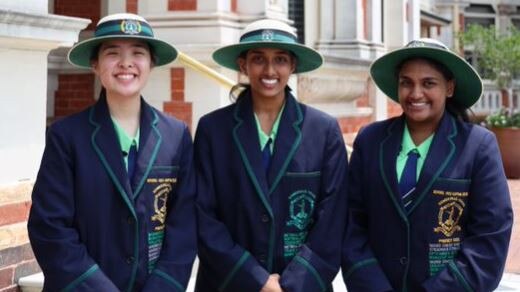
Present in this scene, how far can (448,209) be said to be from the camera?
3180 mm

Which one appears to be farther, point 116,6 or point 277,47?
point 116,6

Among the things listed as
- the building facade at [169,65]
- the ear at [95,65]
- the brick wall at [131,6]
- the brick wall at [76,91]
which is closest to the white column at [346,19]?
the building facade at [169,65]

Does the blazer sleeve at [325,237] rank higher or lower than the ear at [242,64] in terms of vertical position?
lower

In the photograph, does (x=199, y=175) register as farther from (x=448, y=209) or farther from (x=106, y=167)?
(x=448, y=209)

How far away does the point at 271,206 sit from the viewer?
10.6ft

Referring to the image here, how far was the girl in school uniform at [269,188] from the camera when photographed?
3219mm

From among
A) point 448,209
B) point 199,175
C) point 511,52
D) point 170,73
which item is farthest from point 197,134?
point 511,52

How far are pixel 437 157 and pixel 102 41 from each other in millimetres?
1369

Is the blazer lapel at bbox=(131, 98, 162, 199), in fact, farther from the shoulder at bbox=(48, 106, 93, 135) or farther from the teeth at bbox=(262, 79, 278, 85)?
the teeth at bbox=(262, 79, 278, 85)

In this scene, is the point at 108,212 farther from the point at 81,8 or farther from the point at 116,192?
the point at 81,8

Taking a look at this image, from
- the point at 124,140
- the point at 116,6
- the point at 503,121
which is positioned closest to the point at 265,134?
the point at 124,140

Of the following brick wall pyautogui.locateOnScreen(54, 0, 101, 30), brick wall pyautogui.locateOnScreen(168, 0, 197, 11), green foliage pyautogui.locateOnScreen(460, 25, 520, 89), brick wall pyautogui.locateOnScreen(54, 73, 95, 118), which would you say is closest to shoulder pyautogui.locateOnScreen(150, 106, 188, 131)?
brick wall pyautogui.locateOnScreen(168, 0, 197, 11)

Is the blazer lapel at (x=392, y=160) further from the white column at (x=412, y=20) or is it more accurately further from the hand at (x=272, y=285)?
the white column at (x=412, y=20)

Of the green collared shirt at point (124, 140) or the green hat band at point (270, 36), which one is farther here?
the green hat band at point (270, 36)
